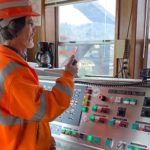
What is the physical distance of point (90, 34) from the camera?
256cm

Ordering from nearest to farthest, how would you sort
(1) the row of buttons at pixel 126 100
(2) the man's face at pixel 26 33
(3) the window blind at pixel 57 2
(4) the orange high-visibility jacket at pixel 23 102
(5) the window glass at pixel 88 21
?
(4) the orange high-visibility jacket at pixel 23 102
(2) the man's face at pixel 26 33
(1) the row of buttons at pixel 126 100
(5) the window glass at pixel 88 21
(3) the window blind at pixel 57 2

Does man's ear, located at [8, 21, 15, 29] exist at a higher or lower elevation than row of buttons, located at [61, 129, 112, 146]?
higher

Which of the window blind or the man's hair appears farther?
the window blind

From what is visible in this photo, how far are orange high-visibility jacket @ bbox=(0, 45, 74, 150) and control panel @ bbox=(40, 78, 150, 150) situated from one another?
24 centimetres

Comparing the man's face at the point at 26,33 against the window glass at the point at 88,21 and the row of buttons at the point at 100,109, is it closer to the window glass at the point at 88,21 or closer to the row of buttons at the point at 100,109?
the row of buttons at the point at 100,109

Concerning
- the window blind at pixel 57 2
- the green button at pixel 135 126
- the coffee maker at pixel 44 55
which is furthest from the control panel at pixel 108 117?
the window blind at pixel 57 2

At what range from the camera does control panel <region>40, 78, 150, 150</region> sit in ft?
2.51

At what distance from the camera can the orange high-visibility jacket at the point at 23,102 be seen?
60 centimetres

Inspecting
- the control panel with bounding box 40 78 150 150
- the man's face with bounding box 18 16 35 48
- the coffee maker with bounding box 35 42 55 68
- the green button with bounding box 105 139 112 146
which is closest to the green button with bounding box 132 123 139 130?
the control panel with bounding box 40 78 150 150

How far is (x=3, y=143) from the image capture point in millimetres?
689

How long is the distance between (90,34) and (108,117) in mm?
1864

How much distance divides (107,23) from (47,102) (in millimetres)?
1981

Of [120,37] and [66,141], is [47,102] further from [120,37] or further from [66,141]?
[120,37]

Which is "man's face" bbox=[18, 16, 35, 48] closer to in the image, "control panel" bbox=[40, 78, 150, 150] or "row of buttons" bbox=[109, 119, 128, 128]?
"control panel" bbox=[40, 78, 150, 150]
